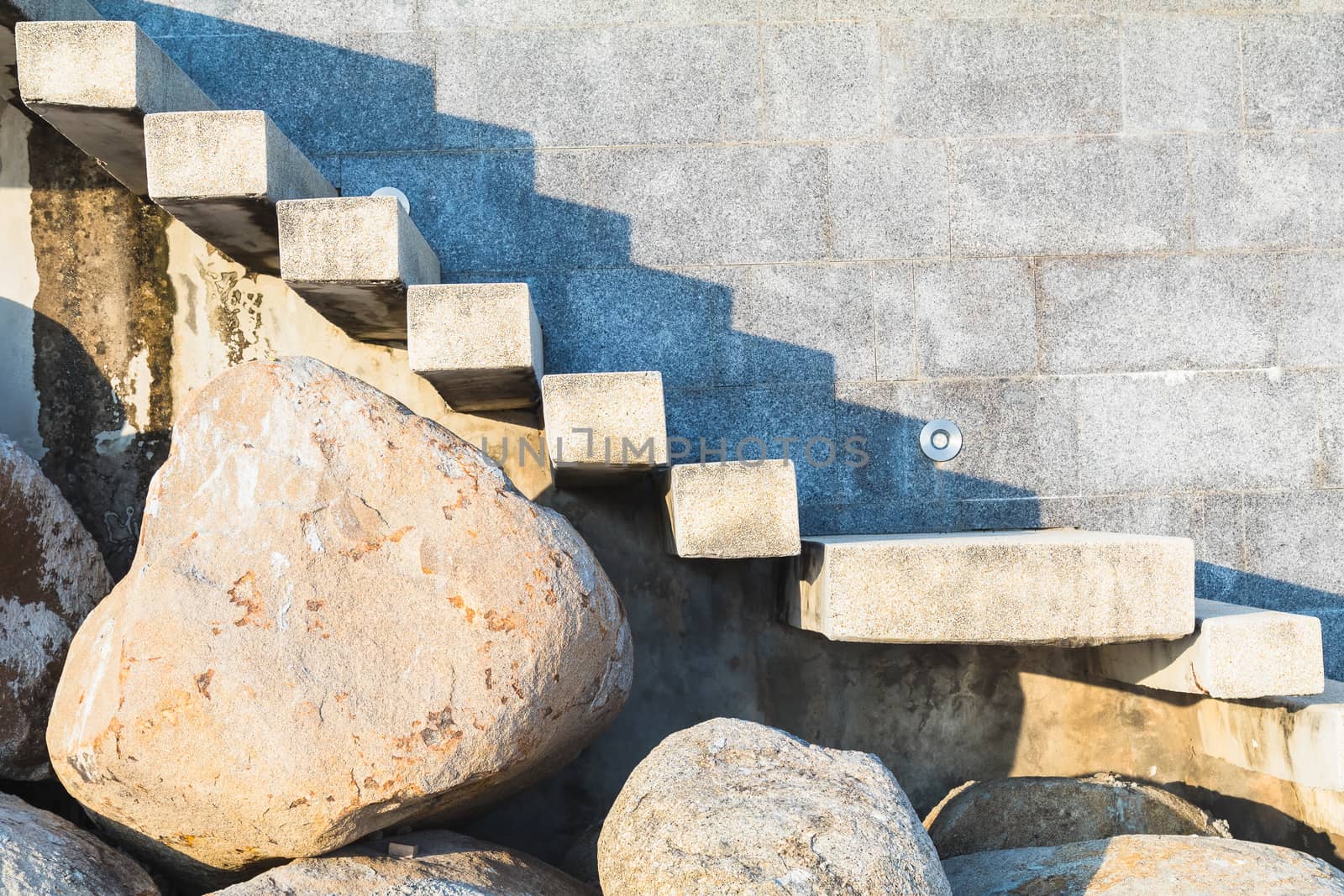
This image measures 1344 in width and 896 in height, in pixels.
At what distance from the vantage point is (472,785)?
2957 millimetres

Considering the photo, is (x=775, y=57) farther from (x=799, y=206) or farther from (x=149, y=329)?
(x=149, y=329)

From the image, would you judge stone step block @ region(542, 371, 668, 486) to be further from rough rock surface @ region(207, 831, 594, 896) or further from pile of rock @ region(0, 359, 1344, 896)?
rough rock surface @ region(207, 831, 594, 896)

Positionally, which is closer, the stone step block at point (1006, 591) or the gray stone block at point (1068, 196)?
the stone step block at point (1006, 591)

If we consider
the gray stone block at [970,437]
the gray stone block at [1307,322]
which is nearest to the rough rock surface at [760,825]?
the gray stone block at [970,437]

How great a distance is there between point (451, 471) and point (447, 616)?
44 cm

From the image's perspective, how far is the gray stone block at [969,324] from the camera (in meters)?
4.25

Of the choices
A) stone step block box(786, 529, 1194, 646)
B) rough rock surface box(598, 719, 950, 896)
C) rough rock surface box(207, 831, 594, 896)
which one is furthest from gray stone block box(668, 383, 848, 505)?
rough rock surface box(207, 831, 594, 896)

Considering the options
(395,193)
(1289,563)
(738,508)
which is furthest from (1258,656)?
(395,193)

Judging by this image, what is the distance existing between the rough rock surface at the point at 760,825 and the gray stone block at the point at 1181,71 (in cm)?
313

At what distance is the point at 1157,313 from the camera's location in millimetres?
4293

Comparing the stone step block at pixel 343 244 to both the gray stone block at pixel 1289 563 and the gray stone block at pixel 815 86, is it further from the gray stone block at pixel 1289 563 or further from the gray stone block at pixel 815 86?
the gray stone block at pixel 1289 563

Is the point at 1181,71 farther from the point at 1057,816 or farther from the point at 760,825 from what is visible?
the point at 760,825

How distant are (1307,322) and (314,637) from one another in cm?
415

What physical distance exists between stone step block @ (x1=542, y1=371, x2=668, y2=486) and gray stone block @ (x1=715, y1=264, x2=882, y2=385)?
101 cm
